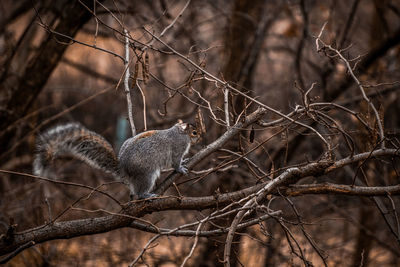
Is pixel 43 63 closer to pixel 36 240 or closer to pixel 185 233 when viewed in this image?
pixel 36 240

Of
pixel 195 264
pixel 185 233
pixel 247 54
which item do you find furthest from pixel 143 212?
pixel 247 54

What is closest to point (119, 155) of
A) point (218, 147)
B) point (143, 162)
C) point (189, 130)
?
point (143, 162)

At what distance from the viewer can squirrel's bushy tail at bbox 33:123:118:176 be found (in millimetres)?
3311

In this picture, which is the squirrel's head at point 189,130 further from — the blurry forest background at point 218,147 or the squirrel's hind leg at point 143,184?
the squirrel's hind leg at point 143,184

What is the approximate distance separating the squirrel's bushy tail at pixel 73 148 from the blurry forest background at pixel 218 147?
0.26 metres

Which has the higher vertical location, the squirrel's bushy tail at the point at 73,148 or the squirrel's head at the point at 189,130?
the squirrel's head at the point at 189,130

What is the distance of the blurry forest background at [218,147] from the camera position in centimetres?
284

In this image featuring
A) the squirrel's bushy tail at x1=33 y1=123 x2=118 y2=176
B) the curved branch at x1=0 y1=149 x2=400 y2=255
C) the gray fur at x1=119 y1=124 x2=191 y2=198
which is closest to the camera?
the curved branch at x1=0 y1=149 x2=400 y2=255

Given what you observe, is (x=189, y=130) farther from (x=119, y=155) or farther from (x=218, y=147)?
(x=218, y=147)

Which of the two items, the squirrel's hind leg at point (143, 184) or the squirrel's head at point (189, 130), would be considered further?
the squirrel's head at point (189, 130)

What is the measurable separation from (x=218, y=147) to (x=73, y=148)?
1.15m

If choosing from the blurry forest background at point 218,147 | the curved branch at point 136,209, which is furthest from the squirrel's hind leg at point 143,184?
the curved branch at point 136,209

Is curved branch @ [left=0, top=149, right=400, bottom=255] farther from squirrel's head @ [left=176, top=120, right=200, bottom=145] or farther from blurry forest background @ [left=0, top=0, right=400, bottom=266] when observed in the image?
squirrel's head @ [left=176, top=120, right=200, bottom=145]

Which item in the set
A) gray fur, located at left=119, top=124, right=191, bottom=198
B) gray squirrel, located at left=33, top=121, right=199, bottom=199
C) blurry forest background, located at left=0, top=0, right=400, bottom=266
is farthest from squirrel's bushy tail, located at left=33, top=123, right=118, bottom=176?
blurry forest background, located at left=0, top=0, right=400, bottom=266
